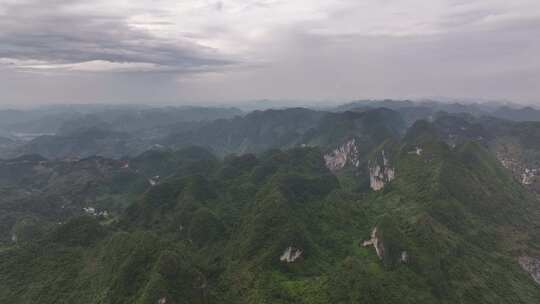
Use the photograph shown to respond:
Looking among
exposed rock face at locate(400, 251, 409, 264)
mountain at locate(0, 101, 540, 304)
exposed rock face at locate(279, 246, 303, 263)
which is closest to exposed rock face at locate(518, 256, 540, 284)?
mountain at locate(0, 101, 540, 304)

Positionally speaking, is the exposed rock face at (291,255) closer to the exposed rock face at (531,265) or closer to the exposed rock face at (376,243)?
the exposed rock face at (376,243)

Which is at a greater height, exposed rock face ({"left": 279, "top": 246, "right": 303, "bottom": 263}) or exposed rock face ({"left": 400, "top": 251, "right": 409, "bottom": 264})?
exposed rock face ({"left": 400, "top": 251, "right": 409, "bottom": 264})

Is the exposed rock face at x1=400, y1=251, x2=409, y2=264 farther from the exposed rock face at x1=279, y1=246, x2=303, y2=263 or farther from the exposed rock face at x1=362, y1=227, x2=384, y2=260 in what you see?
the exposed rock face at x1=279, y1=246, x2=303, y2=263

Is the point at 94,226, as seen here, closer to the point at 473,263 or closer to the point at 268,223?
the point at 268,223

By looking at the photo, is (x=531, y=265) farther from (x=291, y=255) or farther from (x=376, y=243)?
(x=291, y=255)

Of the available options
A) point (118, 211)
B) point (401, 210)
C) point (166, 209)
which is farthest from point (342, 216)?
point (118, 211)

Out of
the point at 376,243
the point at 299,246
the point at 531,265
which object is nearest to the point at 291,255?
the point at 299,246
